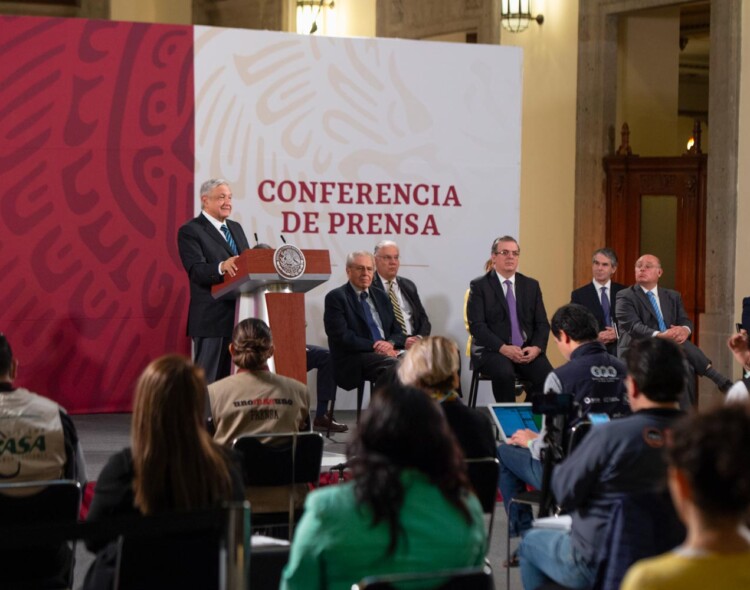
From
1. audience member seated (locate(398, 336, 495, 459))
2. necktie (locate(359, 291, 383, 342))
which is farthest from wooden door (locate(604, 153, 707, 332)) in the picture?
audience member seated (locate(398, 336, 495, 459))

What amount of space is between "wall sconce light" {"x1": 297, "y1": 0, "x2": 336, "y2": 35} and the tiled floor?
6.53 meters

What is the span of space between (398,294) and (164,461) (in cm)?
557

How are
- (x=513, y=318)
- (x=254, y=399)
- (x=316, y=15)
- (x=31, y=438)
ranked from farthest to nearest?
(x=316, y=15) → (x=513, y=318) → (x=254, y=399) → (x=31, y=438)

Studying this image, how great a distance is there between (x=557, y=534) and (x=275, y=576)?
84 cm

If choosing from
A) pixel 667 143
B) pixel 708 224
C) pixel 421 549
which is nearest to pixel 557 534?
pixel 421 549

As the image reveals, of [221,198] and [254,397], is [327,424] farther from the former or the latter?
[254,397]

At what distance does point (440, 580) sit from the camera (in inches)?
89.4

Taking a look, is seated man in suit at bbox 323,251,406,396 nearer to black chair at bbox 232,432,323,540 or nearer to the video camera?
black chair at bbox 232,432,323,540

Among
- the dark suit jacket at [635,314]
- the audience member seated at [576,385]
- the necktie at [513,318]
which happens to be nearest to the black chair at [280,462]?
the audience member seated at [576,385]

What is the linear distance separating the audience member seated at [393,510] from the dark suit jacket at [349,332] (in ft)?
17.3

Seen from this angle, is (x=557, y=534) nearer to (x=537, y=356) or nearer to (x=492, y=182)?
(x=537, y=356)

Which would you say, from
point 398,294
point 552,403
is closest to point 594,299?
point 398,294

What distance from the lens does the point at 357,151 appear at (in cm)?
886

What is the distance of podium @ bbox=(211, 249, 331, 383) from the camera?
6.38 meters
